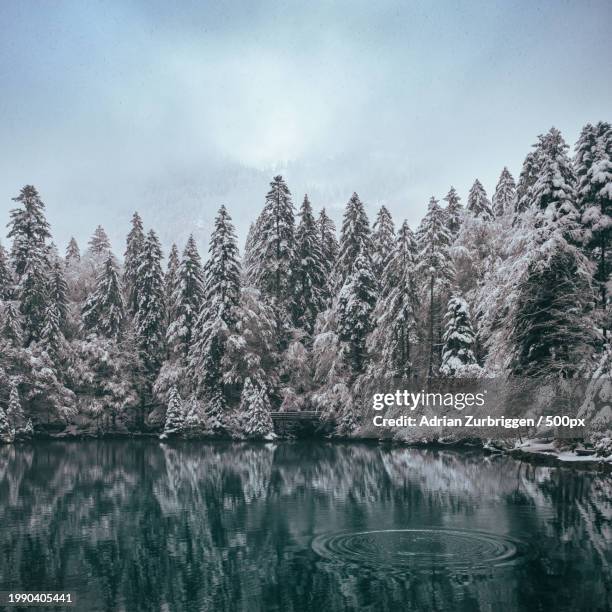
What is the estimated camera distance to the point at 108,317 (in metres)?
58.7

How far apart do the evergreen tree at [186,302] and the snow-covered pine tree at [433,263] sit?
19166 millimetres

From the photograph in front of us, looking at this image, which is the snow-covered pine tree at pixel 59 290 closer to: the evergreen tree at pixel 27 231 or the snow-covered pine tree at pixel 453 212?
the evergreen tree at pixel 27 231

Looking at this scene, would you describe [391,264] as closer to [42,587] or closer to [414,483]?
[414,483]

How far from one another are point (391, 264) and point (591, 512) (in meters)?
29.4

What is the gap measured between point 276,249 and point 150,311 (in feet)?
39.8

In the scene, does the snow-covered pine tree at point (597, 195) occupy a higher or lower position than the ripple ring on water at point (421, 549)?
higher

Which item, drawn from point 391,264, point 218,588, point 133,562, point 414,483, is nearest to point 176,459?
point 414,483

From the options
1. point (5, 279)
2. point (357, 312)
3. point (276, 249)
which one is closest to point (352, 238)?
point (276, 249)

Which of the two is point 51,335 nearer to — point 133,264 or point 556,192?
point 133,264

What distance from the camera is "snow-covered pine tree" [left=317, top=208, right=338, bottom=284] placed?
211 feet

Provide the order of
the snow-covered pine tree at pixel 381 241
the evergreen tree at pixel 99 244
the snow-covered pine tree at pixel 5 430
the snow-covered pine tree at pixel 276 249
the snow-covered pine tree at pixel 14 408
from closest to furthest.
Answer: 1. the snow-covered pine tree at pixel 5 430
2. the snow-covered pine tree at pixel 14 408
3. the snow-covered pine tree at pixel 381 241
4. the snow-covered pine tree at pixel 276 249
5. the evergreen tree at pixel 99 244

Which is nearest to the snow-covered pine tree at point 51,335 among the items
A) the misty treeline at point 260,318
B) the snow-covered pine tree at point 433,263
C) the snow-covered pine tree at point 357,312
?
the misty treeline at point 260,318

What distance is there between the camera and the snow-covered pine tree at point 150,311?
59.5 meters

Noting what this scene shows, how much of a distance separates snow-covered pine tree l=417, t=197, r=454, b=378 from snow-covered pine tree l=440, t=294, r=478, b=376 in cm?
237
